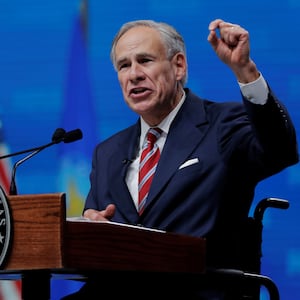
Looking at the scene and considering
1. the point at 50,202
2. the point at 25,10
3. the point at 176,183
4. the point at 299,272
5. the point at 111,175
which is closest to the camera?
the point at 50,202

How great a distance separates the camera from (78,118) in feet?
12.2

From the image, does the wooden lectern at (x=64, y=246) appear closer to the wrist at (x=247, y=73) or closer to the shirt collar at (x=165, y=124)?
the wrist at (x=247, y=73)

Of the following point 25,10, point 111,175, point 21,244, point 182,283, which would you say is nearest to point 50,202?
point 21,244

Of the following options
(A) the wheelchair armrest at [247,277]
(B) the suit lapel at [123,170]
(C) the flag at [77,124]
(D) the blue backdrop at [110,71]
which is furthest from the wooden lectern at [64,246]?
(C) the flag at [77,124]

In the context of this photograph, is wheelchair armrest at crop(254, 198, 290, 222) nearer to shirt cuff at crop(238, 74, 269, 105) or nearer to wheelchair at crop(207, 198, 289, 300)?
wheelchair at crop(207, 198, 289, 300)

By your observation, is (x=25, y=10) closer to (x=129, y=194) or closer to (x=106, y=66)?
(x=106, y=66)

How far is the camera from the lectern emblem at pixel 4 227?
197cm

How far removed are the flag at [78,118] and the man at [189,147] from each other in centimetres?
58

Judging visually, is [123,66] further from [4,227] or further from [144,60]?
[4,227]

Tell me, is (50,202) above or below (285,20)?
below

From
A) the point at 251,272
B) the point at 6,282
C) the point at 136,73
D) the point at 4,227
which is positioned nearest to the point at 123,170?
the point at 136,73

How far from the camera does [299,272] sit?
323cm

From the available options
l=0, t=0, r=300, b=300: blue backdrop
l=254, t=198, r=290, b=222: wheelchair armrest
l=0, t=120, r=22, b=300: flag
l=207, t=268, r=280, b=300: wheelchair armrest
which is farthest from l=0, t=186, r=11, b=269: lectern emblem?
l=0, t=120, r=22, b=300: flag

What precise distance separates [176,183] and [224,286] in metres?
0.36
